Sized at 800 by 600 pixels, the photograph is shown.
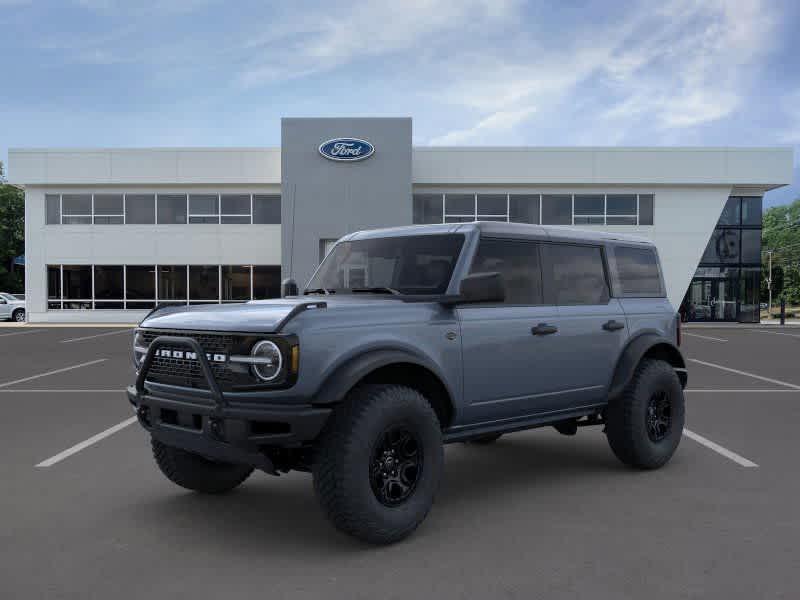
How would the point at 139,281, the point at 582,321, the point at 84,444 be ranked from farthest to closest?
the point at 139,281 < the point at 84,444 < the point at 582,321

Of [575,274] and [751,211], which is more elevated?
[751,211]

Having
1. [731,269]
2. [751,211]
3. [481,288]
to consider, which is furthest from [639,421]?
[751,211]

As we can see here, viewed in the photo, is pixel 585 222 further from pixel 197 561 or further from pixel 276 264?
pixel 197 561

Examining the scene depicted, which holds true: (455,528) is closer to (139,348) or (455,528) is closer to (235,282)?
(139,348)

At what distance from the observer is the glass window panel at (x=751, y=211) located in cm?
3197

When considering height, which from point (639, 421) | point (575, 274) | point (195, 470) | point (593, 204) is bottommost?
point (195, 470)

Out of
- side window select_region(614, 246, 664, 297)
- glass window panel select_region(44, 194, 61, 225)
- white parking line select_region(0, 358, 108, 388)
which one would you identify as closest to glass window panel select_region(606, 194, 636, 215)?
white parking line select_region(0, 358, 108, 388)

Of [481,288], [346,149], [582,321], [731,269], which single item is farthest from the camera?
[731,269]

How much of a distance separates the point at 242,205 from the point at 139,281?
17.8 ft

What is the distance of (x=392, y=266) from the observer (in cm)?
514

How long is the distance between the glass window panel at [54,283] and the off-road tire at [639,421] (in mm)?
30293

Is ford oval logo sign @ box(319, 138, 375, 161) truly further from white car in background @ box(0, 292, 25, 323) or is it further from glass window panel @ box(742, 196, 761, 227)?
glass window panel @ box(742, 196, 761, 227)

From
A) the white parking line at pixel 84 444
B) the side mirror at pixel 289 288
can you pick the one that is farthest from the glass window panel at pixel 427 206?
the side mirror at pixel 289 288

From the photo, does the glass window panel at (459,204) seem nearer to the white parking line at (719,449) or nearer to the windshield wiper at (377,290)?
the white parking line at (719,449)
